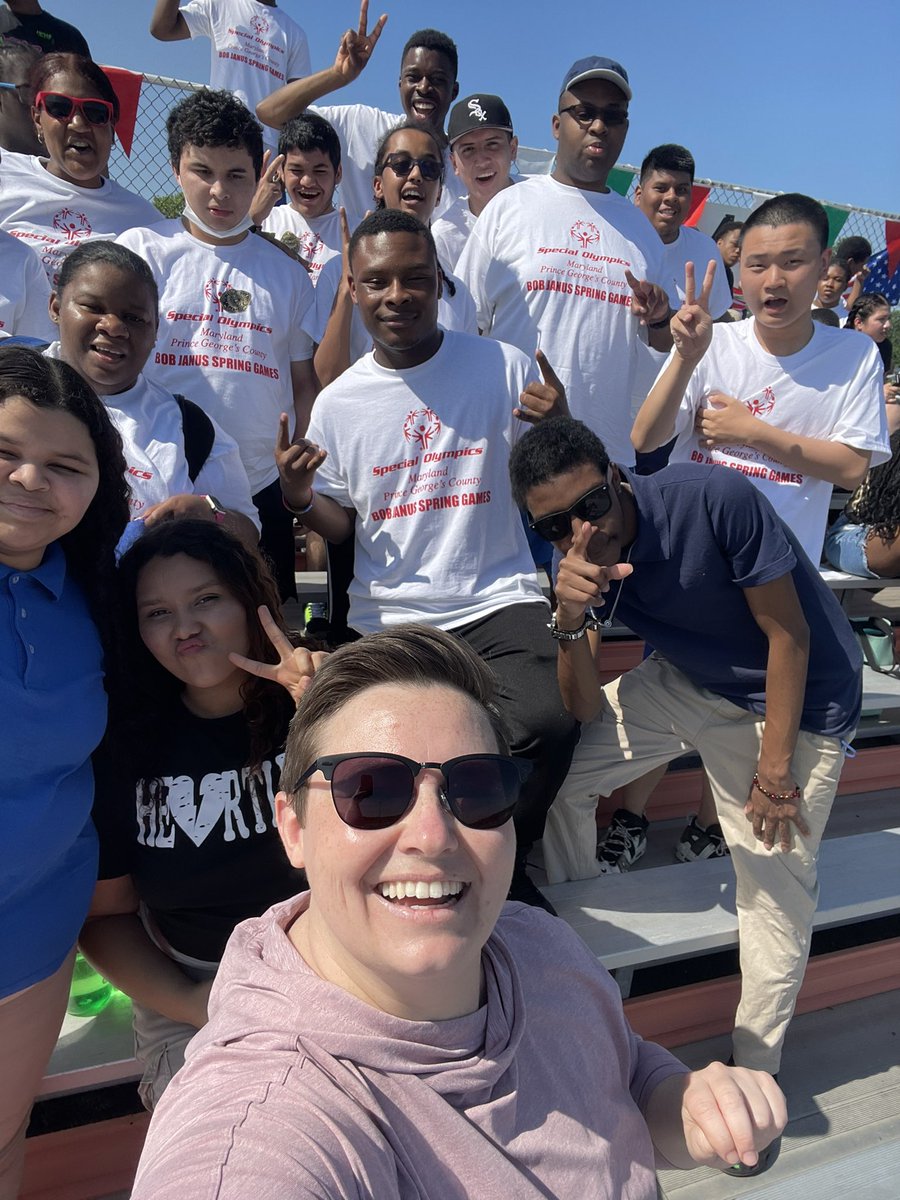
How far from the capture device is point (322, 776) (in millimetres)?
1041

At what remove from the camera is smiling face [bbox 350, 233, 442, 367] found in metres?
2.30

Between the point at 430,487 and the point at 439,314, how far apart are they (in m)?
0.97

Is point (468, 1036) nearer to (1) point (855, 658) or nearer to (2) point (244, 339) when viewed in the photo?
(1) point (855, 658)

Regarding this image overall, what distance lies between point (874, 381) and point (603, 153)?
1272 mm

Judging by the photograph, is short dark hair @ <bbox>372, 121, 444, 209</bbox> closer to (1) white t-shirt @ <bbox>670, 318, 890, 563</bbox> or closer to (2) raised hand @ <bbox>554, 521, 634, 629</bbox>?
(1) white t-shirt @ <bbox>670, 318, 890, 563</bbox>

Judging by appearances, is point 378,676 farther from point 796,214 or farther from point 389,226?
point 796,214

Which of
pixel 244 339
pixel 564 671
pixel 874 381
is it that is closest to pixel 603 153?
pixel 874 381

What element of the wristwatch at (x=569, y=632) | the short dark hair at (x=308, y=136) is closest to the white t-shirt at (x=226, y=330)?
the short dark hair at (x=308, y=136)

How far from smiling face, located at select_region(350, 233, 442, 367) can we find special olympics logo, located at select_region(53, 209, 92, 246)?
1.24 meters

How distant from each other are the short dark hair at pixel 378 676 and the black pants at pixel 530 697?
93cm

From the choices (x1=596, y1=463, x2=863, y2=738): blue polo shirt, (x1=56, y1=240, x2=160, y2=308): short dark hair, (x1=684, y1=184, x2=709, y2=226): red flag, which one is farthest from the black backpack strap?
(x1=684, y1=184, x2=709, y2=226): red flag

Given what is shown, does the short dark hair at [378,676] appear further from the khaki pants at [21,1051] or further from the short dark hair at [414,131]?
the short dark hair at [414,131]

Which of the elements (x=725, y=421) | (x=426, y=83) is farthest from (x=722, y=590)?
(x=426, y=83)

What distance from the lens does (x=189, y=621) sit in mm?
1603
